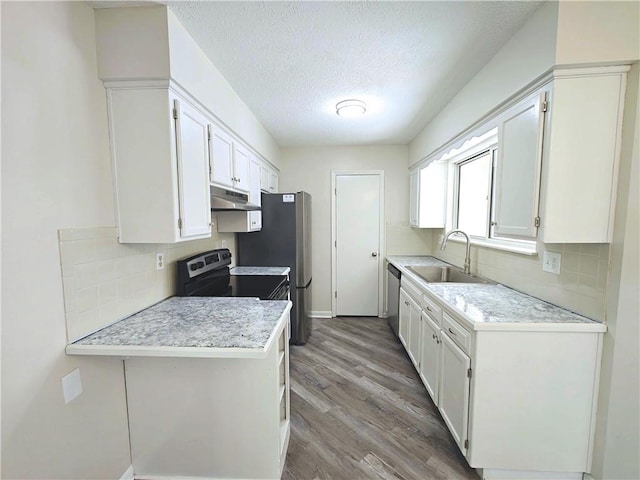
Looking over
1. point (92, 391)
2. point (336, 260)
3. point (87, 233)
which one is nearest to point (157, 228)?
A: point (87, 233)

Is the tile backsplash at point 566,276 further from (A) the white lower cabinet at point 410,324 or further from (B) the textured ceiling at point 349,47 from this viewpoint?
(B) the textured ceiling at point 349,47

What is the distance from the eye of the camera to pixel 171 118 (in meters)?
1.43

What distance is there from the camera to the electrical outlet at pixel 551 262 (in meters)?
1.63

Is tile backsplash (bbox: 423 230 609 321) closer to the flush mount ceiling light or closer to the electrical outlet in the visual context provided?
the electrical outlet

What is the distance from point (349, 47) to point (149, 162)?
1341 mm

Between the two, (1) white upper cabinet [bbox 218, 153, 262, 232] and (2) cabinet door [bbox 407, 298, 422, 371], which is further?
(1) white upper cabinet [bbox 218, 153, 262, 232]

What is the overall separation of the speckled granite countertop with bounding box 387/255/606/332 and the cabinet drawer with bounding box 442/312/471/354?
80 millimetres

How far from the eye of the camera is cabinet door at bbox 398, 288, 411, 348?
268cm

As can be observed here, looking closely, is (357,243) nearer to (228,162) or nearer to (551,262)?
(228,162)

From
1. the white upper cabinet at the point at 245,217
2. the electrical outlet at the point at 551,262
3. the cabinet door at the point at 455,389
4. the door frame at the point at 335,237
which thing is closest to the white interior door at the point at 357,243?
the door frame at the point at 335,237

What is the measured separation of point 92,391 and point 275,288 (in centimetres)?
123

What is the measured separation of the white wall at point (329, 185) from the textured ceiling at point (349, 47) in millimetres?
1267

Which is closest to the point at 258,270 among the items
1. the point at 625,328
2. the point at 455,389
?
the point at 455,389

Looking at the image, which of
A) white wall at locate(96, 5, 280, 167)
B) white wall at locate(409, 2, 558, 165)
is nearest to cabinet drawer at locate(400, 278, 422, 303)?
white wall at locate(409, 2, 558, 165)
